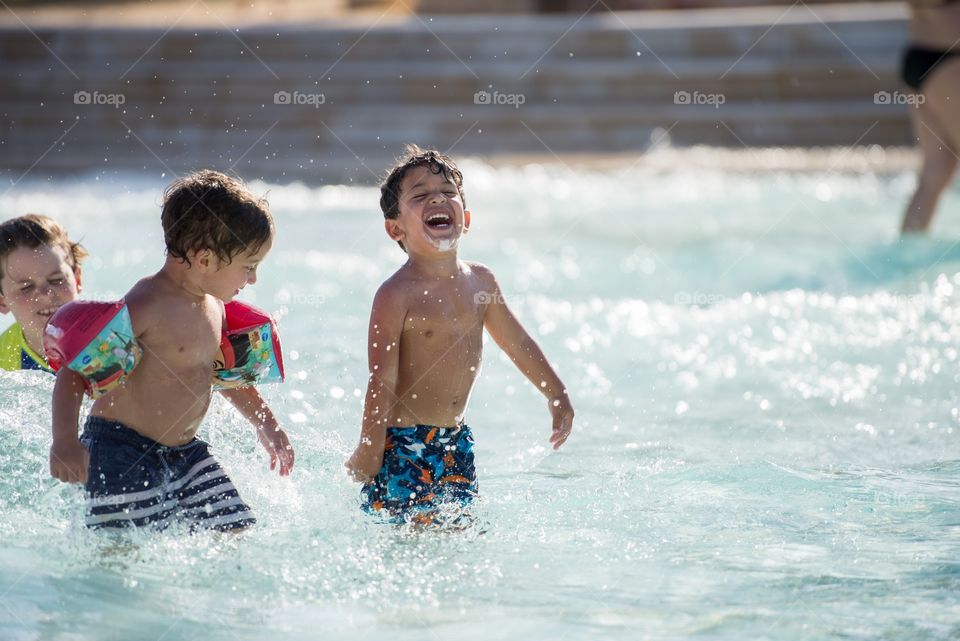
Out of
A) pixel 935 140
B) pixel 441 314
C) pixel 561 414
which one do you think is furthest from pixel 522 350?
pixel 935 140

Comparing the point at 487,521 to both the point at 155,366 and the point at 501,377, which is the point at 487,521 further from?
the point at 501,377

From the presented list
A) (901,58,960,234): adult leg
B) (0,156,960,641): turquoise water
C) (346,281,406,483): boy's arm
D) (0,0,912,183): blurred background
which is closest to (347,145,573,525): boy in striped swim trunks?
(346,281,406,483): boy's arm

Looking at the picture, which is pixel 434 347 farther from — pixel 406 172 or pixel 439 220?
pixel 406 172

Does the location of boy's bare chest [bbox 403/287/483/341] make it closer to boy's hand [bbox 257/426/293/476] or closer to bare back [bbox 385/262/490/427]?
bare back [bbox 385/262/490/427]

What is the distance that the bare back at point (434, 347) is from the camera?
11.9 feet

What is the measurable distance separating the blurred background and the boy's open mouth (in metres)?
7.34

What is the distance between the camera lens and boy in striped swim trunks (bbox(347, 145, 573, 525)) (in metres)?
3.56

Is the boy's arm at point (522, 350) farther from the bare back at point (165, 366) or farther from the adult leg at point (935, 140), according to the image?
the adult leg at point (935, 140)

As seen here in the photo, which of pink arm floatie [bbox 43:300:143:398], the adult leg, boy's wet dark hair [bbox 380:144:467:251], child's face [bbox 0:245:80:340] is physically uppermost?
Answer: the adult leg

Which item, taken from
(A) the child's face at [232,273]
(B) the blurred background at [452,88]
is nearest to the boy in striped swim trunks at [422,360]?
(A) the child's face at [232,273]

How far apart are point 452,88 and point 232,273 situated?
28.2ft

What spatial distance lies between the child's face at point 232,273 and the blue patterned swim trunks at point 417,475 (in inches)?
24.5

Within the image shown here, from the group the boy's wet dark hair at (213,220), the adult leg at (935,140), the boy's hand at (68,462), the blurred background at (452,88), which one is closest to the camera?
the boy's hand at (68,462)

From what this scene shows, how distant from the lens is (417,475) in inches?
143
